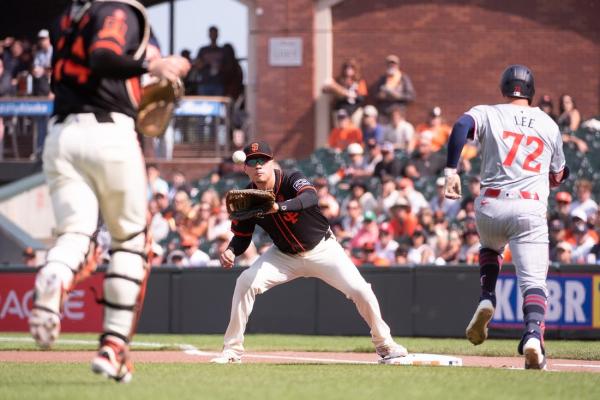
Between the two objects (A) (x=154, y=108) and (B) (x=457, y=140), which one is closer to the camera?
(A) (x=154, y=108)

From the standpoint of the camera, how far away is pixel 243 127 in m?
23.1

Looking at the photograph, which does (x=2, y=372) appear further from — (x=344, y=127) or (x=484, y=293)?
(x=344, y=127)

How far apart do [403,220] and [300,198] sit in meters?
7.95

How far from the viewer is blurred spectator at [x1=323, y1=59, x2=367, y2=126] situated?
2264 centimetres

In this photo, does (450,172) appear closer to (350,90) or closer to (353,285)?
(353,285)

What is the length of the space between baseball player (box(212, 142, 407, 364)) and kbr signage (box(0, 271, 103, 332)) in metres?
7.28

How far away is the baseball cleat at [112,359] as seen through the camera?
6.73 meters

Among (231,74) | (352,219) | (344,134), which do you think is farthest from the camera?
(231,74)

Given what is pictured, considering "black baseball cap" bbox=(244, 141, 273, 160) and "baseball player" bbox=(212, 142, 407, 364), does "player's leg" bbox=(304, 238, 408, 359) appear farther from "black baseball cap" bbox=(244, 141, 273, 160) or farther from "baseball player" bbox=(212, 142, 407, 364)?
"black baseball cap" bbox=(244, 141, 273, 160)

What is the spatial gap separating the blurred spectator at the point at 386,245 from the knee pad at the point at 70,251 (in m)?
10.3

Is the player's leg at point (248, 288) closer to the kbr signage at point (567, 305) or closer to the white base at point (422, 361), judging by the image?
the white base at point (422, 361)

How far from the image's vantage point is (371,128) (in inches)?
836

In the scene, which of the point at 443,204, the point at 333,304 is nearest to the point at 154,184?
the point at 443,204

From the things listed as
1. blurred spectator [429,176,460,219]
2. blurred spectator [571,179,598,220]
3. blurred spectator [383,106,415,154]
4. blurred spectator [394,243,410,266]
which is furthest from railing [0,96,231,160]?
blurred spectator [571,179,598,220]
